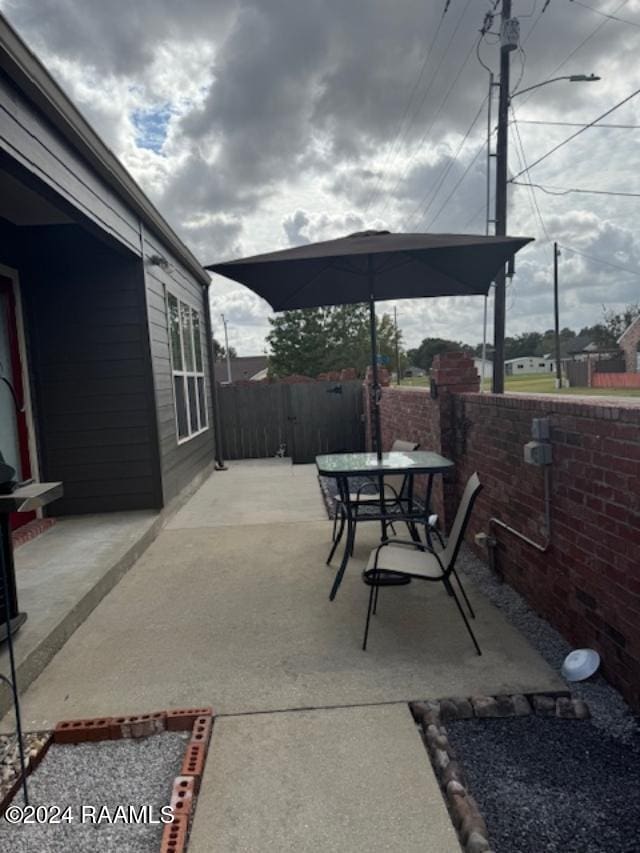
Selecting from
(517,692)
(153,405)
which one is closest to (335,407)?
(153,405)

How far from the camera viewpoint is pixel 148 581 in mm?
3719

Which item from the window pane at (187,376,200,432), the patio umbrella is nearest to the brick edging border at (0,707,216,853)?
the patio umbrella

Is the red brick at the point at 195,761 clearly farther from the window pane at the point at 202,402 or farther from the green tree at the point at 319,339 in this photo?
the green tree at the point at 319,339

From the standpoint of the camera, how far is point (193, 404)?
764 cm

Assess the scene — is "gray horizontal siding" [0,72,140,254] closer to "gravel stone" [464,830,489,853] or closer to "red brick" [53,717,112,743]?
"red brick" [53,717,112,743]

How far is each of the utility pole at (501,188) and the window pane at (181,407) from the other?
4.99m

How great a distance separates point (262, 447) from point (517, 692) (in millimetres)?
8463

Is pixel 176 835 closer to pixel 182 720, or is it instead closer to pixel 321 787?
pixel 321 787

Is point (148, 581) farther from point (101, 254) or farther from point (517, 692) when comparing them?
point (101, 254)

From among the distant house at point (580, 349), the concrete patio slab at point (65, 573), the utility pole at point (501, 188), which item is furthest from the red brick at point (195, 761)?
the distant house at point (580, 349)

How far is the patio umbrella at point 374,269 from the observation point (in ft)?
10.4

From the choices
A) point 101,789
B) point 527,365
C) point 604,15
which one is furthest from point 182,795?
point 527,365

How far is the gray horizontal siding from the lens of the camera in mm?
2641

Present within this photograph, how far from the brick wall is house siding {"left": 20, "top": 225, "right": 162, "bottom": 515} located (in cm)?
308
